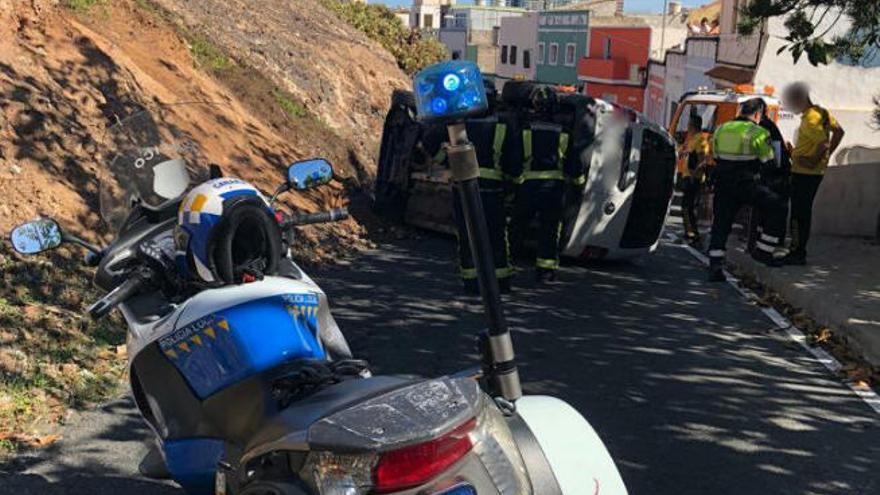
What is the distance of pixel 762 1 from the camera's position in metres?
8.30

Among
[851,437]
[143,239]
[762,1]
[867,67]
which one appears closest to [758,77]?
[867,67]

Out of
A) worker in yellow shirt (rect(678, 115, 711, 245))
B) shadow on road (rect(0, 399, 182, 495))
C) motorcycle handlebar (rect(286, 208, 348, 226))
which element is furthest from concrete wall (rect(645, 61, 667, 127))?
motorcycle handlebar (rect(286, 208, 348, 226))

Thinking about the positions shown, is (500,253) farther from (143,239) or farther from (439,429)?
(439,429)

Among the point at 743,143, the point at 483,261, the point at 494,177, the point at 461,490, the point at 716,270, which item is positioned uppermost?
the point at 483,261

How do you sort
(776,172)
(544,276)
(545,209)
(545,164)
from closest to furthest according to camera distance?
(545,164)
(545,209)
(544,276)
(776,172)

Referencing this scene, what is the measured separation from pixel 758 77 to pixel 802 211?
15.0 m

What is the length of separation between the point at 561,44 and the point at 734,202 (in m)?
51.6

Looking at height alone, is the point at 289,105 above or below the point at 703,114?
above

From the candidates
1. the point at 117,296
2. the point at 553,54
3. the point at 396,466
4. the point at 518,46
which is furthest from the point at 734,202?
the point at 518,46

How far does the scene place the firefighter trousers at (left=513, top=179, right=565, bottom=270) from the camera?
894cm

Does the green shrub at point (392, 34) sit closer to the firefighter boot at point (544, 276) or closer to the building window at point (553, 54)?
the firefighter boot at point (544, 276)

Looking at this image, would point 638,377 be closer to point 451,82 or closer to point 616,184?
point 616,184

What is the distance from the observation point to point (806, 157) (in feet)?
32.7

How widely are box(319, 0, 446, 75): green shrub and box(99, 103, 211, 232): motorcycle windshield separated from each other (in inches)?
648
